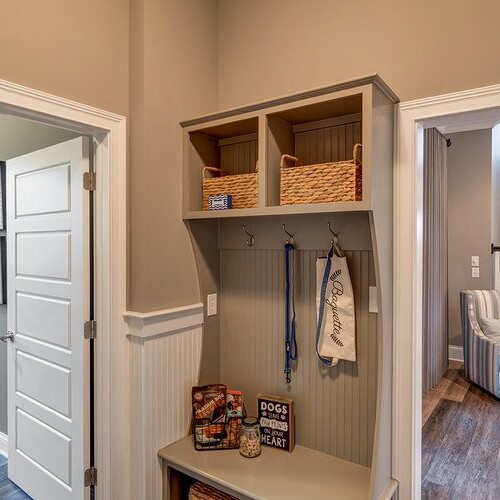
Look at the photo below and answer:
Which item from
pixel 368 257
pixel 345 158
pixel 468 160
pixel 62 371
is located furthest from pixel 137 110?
pixel 468 160

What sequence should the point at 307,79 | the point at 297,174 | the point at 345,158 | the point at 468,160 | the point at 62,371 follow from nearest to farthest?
the point at 297,174
the point at 345,158
the point at 307,79
the point at 62,371
the point at 468,160

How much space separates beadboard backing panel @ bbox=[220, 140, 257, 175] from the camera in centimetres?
204

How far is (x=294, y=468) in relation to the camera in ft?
5.74

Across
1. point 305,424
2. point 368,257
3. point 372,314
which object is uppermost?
point 368,257

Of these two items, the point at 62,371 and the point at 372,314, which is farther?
the point at 62,371

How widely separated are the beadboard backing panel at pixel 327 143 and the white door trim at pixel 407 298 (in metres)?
0.20

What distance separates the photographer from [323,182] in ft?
5.15

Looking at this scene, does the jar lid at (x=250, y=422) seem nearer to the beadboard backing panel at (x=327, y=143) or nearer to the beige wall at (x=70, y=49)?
the beadboard backing panel at (x=327, y=143)

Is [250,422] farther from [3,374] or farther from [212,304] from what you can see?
[3,374]

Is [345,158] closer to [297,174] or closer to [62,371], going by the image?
[297,174]

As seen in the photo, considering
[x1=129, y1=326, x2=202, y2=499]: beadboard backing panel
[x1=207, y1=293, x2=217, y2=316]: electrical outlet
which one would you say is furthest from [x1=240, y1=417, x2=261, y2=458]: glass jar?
[x1=207, y1=293, x2=217, y2=316]: electrical outlet

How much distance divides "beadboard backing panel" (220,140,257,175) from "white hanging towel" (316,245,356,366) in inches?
24.7

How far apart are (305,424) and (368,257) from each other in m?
0.86

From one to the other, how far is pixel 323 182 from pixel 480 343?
11.0 ft
